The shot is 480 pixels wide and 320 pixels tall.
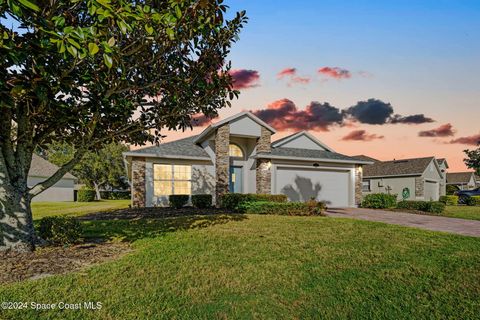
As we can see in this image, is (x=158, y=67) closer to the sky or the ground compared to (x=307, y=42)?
closer to the ground

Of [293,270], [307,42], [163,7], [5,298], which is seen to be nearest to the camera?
[5,298]

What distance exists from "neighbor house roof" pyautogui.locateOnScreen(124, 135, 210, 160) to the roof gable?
5746mm

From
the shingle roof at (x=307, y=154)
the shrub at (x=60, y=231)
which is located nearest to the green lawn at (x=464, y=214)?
the shingle roof at (x=307, y=154)

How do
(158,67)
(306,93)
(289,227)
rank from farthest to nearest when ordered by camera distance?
(306,93)
(289,227)
(158,67)

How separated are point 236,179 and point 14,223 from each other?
1366 centimetres

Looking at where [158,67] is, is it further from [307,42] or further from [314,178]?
[314,178]

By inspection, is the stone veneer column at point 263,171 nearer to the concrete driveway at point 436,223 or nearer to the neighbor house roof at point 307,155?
the neighbor house roof at point 307,155

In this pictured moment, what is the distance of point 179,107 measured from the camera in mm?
7594

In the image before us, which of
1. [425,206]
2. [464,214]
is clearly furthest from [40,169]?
[464,214]

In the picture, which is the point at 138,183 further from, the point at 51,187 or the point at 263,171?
the point at 51,187

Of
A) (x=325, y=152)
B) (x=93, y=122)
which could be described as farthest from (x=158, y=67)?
(x=325, y=152)

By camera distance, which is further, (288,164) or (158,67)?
(288,164)

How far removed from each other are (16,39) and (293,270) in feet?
21.1

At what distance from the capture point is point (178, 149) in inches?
724
